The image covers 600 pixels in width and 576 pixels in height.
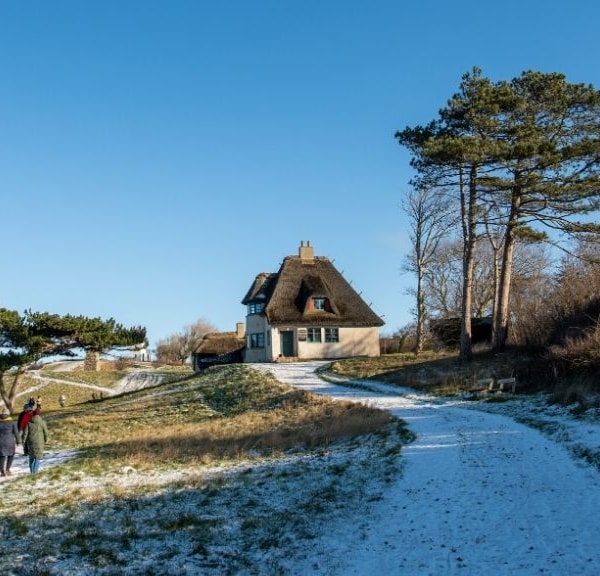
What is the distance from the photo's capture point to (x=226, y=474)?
1455cm

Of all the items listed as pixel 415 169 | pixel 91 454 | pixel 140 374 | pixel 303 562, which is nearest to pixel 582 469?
pixel 303 562

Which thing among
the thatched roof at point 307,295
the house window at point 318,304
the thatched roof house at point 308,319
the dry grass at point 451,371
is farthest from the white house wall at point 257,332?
the dry grass at point 451,371

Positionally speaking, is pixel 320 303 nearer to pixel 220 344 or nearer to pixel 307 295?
pixel 307 295

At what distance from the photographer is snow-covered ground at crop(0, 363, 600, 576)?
8336 millimetres

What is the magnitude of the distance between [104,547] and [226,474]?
16.9 feet

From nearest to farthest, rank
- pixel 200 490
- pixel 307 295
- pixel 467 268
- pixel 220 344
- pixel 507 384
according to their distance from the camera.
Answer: pixel 200 490 → pixel 507 384 → pixel 467 268 → pixel 307 295 → pixel 220 344

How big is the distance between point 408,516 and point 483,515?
113 cm

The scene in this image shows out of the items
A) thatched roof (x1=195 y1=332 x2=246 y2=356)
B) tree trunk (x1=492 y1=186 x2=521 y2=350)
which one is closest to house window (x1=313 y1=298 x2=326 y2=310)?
thatched roof (x1=195 y1=332 x2=246 y2=356)

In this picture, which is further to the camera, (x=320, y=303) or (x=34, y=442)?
(x=320, y=303)

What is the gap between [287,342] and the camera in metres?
45.3

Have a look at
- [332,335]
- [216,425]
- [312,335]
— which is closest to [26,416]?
[216,425]

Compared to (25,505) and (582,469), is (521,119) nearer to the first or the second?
(582,469)

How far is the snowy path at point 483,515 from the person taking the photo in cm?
804

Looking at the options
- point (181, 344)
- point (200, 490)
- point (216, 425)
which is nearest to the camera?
point (200, 490)
